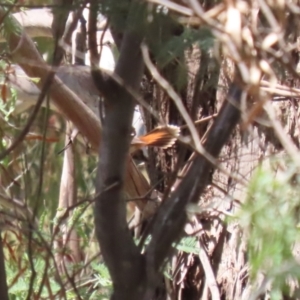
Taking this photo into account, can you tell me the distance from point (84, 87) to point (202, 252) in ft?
3.47

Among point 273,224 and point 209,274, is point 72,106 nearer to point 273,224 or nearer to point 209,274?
point 209,274

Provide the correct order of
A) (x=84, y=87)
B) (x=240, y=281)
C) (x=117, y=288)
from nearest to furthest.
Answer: (x=117, y=288), (x=240, y=281), (x=84, y=87)

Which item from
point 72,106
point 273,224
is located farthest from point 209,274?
point 273,224

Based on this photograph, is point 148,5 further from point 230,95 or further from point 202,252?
point 202,252

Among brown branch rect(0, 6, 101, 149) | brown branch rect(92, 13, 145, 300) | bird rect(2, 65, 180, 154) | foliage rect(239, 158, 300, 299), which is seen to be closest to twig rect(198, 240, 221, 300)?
bird rect(2, 65, 180, 154)

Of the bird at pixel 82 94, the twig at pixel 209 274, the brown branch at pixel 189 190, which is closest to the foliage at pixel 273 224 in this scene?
the brown branch at pixel 189 190

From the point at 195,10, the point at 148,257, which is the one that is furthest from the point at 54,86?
the point at 195,10

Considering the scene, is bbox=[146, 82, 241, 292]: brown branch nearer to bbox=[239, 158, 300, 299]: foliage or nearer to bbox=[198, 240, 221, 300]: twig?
bbox=[239, 158, 300, 299]: foliage

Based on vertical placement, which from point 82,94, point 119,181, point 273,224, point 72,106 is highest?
point 82,94

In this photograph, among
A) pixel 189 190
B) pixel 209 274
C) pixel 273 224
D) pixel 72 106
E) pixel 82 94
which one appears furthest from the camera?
pixel 82 94

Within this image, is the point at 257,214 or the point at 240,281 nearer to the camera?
the point at 257,214

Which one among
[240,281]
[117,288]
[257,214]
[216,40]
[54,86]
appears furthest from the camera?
[54,86]

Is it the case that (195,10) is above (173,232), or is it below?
above

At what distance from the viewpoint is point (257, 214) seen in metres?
0.60
